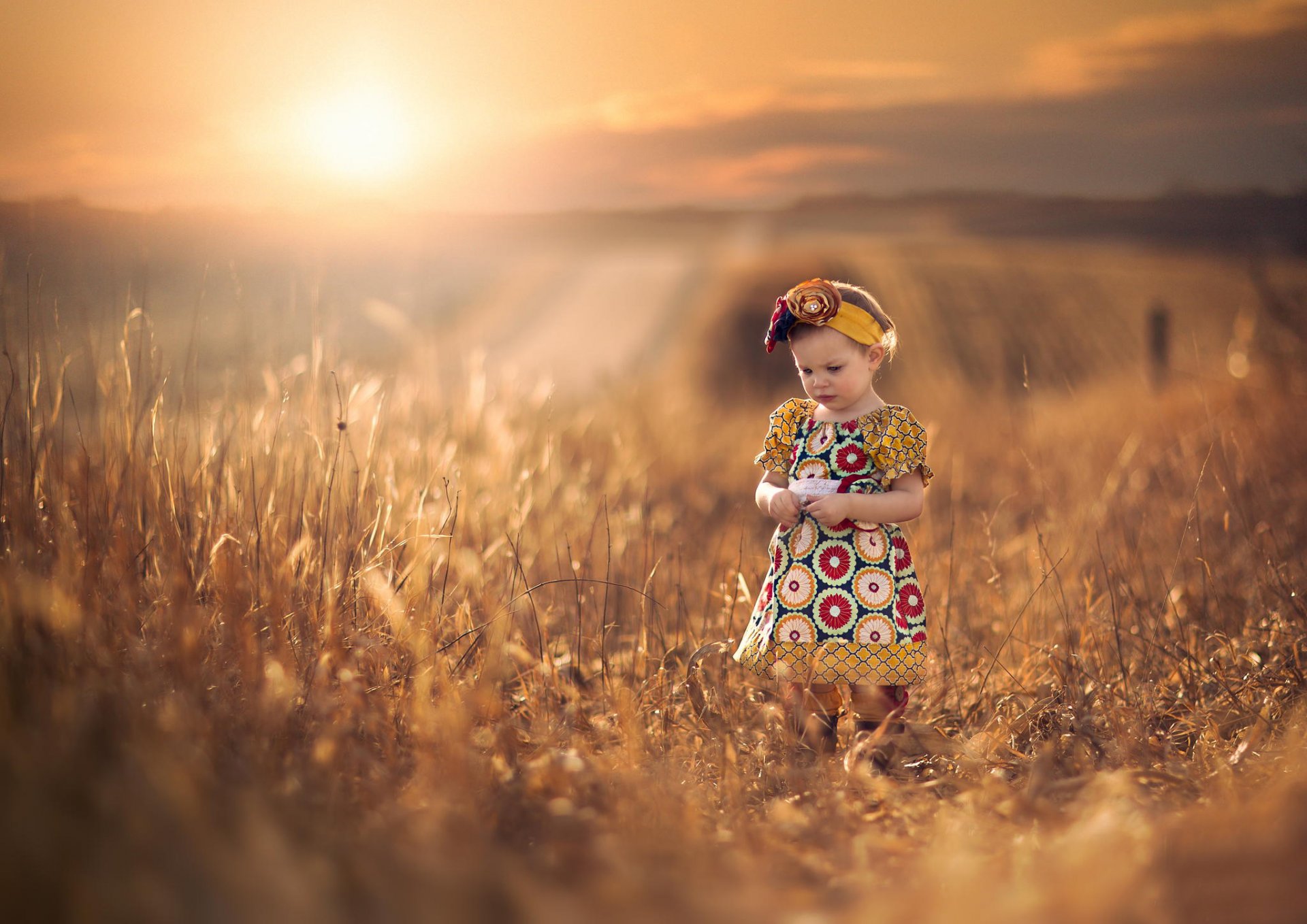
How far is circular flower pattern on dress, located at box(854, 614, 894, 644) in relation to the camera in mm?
2387

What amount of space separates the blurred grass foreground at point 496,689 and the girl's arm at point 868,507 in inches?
19.5

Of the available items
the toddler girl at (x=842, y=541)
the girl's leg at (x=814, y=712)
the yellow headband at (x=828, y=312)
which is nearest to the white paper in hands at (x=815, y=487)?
the toddler girl at (x=842, y=541)

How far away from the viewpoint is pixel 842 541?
246 cm

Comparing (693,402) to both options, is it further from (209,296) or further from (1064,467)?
(209,296)

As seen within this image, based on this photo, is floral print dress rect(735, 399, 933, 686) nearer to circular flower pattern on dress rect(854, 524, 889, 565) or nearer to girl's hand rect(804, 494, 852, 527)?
circular flower pattern on dress rect(854, 524, 889, 565)

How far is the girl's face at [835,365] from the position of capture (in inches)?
95.3

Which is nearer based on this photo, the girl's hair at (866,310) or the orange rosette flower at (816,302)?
the orange rosette flower at (816,302)

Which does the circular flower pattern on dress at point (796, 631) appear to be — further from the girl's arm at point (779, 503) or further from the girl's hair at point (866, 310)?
the girl's hair at point (866, 310)

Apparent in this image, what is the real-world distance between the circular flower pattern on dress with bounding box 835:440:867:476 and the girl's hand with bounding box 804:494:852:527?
14 centimetres

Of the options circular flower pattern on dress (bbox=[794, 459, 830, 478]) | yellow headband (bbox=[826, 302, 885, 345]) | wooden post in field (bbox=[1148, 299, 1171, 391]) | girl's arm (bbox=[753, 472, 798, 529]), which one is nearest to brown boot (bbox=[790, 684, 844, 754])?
girl's arm (bbox=[753, 472, 798, 529])

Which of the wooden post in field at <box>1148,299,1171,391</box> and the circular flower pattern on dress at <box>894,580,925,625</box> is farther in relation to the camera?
the wooden post in field at <box>1148,299,1171,391</box>

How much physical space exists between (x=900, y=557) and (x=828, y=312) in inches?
25.8

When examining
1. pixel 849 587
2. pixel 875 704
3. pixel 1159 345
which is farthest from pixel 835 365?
pixel 1159 345

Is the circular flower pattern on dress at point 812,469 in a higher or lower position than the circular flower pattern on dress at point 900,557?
higher
